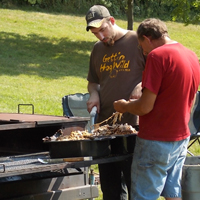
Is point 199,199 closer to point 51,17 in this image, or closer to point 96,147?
point 96,147

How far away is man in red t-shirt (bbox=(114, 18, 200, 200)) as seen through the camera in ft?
10.6

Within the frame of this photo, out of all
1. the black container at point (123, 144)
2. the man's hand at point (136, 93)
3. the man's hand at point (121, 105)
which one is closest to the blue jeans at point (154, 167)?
the black container at point (123, 144)

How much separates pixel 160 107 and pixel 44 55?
1465 centimetres

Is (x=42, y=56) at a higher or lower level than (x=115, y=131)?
lower

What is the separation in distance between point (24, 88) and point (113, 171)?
817cm

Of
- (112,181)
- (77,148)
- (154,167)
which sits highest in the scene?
(77,148)

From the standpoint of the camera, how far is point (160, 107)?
10.9 feet

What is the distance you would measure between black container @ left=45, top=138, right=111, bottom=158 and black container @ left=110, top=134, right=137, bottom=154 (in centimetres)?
22

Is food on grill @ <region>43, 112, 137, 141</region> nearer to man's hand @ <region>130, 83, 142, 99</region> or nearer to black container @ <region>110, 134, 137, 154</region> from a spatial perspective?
black container @ <region>110, 134, 137, 154</region>

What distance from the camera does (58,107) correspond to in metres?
10.4

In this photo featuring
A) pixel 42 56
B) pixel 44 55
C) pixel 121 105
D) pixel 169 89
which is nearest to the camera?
pixel 169 89

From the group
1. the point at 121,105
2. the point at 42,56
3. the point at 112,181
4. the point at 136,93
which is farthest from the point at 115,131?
the point at 42,56

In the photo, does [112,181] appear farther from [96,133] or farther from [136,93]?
[136,93]

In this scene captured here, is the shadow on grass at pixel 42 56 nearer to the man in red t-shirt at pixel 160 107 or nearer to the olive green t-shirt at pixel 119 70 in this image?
the olive green t-shirt at pixel 119 70
